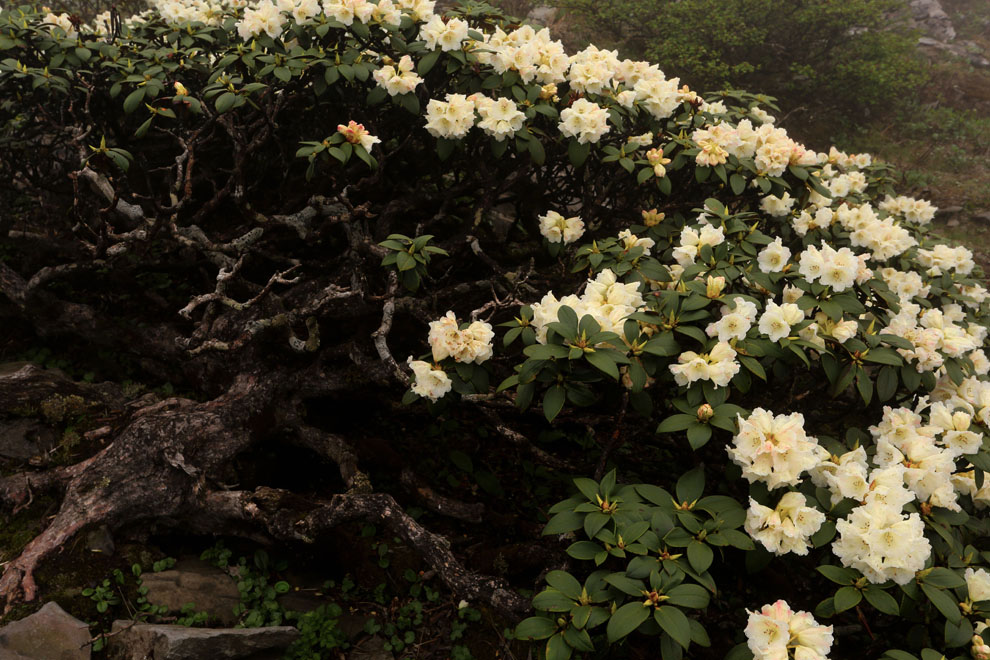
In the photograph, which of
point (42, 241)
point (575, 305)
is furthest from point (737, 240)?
point (42, 241)

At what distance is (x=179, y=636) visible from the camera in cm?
222

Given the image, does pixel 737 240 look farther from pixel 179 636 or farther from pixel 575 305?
pixel 179 636

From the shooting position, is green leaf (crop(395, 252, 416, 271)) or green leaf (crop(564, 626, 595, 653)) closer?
green leaf (crop(564, 626, 595, 653))

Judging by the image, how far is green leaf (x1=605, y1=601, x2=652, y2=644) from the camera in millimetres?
1616

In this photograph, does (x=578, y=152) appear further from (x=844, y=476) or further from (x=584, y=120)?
(x=844, y=476)

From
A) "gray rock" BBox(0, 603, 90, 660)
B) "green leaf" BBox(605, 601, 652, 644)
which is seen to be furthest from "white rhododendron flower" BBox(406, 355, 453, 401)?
"gray rock" BBox(0, 603, 90, 660)

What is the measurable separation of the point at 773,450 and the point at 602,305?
0.74m

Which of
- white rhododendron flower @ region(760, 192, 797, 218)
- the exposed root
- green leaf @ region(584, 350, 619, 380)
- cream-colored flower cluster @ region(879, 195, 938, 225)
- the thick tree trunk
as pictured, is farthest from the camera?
cream-colored flower cluster @ region(879, 195, 938, 225)

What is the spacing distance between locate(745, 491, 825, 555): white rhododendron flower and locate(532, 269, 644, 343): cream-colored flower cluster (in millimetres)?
735

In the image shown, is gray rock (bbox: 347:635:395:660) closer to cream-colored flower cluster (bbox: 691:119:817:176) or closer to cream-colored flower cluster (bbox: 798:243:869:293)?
cream-colored flower cluster (bbox: 798:243:869:293)

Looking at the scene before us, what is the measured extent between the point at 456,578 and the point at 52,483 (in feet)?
6.53

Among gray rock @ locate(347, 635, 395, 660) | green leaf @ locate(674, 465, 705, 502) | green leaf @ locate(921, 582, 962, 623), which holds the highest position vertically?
green leaf @ locate(921, 582, 962, 623)

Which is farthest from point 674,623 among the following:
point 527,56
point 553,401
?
point 527,56

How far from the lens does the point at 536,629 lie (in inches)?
69.3
